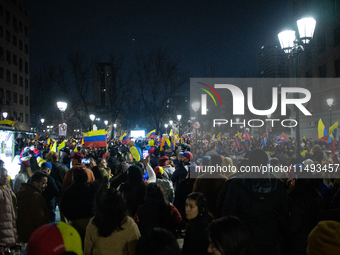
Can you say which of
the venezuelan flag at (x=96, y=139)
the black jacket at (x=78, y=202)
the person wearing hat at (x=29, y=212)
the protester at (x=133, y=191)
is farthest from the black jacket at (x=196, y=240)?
the venezuelan flag at (x=96, y=139)

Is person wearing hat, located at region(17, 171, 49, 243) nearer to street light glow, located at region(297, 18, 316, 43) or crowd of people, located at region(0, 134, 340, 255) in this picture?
crowd of people, located at region(0, 134, 340, 255)

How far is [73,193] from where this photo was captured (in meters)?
4.59

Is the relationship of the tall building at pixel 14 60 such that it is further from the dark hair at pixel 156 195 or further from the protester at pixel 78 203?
the dark hair at pixel 156 195

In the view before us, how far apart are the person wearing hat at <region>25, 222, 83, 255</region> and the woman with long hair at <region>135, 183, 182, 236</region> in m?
2.19

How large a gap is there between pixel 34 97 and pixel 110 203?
6291 cm

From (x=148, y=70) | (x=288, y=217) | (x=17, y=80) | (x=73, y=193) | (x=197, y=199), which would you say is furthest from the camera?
(x=17, y=80)

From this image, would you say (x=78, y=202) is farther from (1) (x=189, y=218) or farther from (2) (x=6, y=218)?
(1) (x=189, y=218)

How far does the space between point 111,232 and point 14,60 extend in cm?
5623

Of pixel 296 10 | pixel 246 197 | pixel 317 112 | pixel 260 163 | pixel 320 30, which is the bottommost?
pixel 246 197

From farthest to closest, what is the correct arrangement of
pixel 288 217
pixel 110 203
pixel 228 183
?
pixel 228 183, pixel 288 217, pixel 110 203

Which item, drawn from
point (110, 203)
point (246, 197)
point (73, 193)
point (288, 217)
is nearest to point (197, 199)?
point (246, 197)

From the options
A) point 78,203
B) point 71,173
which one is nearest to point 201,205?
point 78,203

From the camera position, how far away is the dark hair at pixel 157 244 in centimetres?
210

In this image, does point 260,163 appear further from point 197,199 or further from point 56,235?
point 56,235
